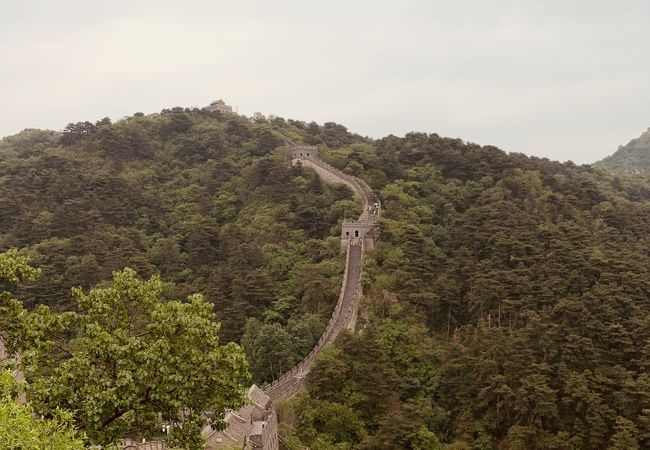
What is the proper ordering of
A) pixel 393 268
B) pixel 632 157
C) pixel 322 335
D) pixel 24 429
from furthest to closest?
pixel 632 157 < pixel 393 268 < pixel 322 335 < pixel 24 429

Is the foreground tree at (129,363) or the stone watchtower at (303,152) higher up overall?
the stone watchtower at (303,152)

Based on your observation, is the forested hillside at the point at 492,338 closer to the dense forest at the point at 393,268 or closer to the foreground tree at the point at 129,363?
the dense forest at the point at 393,268

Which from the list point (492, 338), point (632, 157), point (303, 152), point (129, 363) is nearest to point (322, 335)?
point (492, 338)

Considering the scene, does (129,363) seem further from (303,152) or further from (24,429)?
(303,152)

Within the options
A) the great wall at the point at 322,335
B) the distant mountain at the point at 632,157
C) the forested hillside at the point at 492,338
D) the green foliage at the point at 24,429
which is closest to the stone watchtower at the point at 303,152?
the great wall at the point at 322,335

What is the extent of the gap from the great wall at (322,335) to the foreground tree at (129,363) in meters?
1.87

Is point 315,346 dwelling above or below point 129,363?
below

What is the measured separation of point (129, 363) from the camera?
1295 cm

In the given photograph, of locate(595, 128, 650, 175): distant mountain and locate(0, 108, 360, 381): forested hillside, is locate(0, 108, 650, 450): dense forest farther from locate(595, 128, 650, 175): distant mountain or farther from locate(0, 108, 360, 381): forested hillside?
locate(595, 128, 650, 175): distant mountain

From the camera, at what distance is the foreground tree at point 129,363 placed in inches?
499

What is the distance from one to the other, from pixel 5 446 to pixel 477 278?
3650 centimetres

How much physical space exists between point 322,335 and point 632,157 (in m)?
146

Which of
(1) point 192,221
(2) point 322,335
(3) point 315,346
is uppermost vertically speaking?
(1) point 192,221

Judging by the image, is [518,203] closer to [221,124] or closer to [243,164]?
[243,164]
